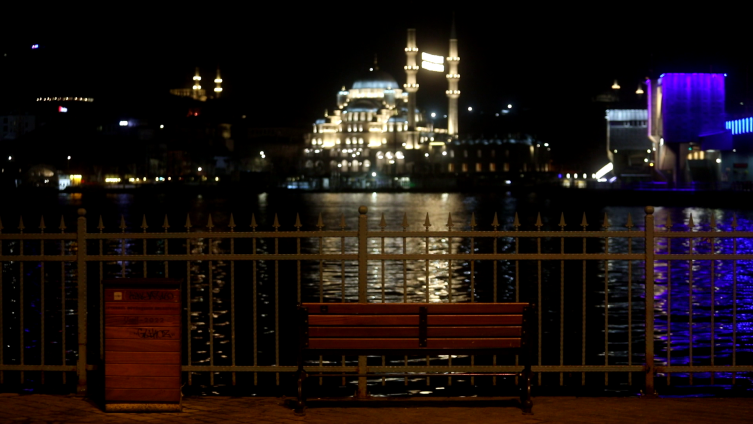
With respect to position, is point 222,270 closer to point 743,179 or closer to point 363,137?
point 743,179

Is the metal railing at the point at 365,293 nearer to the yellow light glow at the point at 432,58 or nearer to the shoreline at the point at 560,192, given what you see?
the shoreline at the point at 560,192

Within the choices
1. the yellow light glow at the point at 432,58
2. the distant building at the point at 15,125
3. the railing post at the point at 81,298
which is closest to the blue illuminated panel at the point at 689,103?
the yellow light glow at the point at 432,58

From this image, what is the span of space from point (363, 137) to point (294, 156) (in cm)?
1542

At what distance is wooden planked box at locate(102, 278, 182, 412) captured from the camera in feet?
22.2

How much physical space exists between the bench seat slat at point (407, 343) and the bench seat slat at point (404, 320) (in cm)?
12

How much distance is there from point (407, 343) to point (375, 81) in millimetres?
140321

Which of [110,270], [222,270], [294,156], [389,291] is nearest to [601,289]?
[389,291]

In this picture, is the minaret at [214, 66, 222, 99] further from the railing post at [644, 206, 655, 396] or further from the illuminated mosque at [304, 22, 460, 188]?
the railing post at [644, 206, 655, 396]

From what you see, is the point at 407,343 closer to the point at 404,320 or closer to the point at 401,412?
the point at 404,320

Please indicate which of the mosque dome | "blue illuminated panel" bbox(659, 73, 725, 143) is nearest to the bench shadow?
"blue illuminated panel" bbox(659, 73, 725, 143)

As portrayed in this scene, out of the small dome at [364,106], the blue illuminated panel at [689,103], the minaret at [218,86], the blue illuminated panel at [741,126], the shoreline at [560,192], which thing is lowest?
the shoreline at [560,192]

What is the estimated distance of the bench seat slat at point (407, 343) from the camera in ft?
22.0

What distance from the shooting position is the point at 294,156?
15162cm

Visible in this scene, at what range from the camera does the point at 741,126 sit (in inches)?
2714
